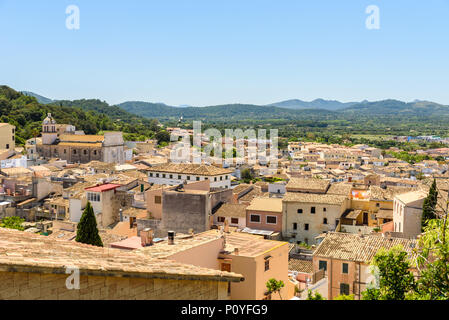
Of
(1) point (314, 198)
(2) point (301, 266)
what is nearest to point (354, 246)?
(2) point (301, 266)

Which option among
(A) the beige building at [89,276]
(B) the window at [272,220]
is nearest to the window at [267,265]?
(A) the beige building at [89,276]

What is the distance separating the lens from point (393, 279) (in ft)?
20.5

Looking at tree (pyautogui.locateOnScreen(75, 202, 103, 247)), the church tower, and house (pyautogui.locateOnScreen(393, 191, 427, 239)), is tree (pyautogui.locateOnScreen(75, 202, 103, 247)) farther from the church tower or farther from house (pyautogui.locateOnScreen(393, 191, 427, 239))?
the church tower

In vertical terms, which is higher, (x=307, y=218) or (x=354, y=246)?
(x=354, y=246)

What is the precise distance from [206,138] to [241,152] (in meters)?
18.8

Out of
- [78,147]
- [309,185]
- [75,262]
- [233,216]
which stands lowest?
[233,216]

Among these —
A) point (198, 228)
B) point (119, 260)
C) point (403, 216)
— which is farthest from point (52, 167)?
point (119, 260)

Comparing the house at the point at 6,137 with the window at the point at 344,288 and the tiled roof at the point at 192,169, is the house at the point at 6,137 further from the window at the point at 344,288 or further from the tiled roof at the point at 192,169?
the window at the point at 344,288

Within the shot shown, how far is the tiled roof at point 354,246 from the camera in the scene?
14.9 m

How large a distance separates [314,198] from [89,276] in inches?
820

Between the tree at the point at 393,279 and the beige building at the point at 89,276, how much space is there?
2286 millimetres

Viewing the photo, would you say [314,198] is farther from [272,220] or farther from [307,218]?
[272,220]

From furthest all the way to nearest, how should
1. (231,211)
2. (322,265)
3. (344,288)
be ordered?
1. (231,211)
2. (322,265)
3. (344,288)
